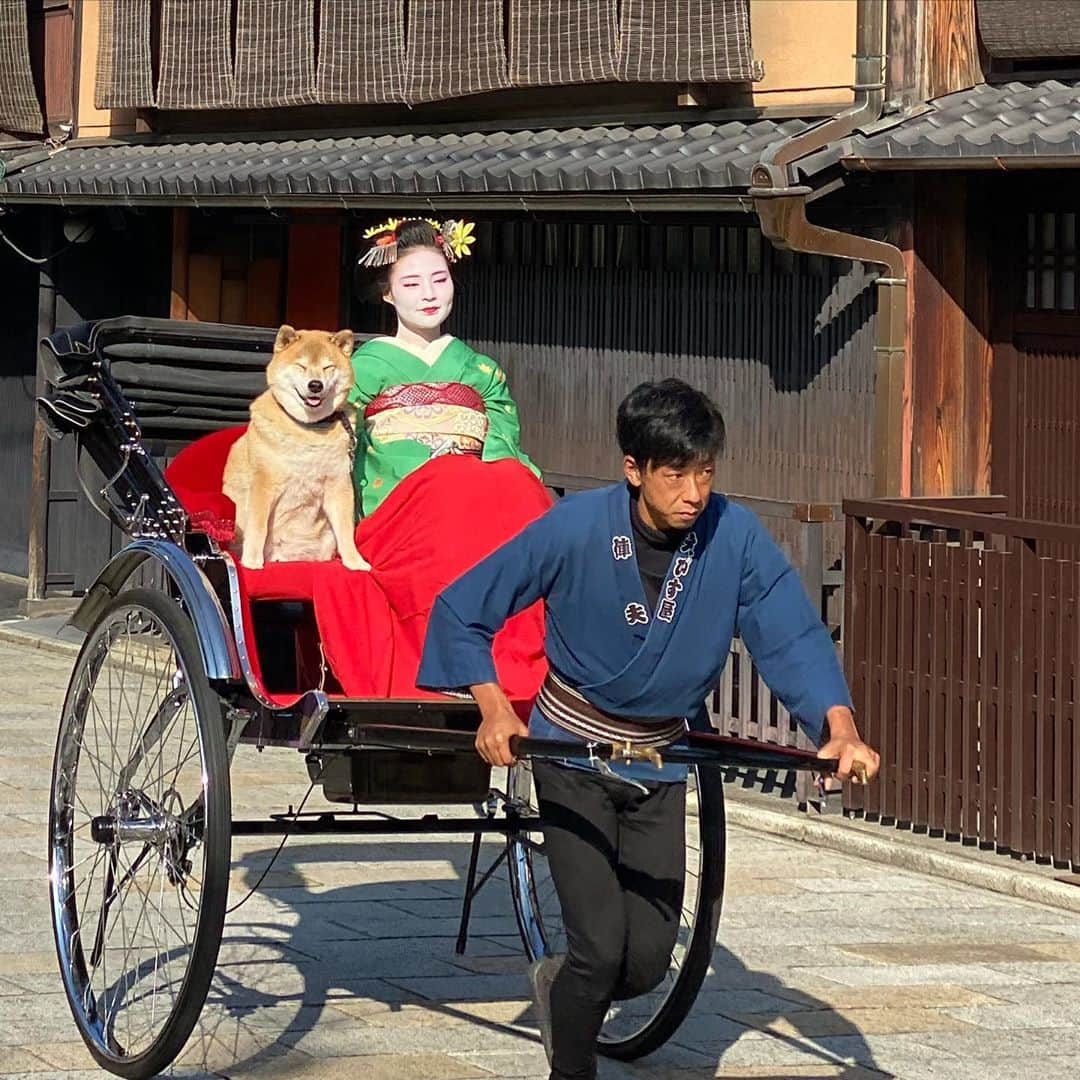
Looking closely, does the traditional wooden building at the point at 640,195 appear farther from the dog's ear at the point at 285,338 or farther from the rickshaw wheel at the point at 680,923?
the rickshaw wheel at the point at 680,923

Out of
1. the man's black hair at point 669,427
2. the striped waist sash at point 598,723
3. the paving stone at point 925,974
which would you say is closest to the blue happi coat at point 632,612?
the striped waist sash at point 598,723

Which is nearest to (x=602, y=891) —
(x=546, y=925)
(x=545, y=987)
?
(x=545, y=987)

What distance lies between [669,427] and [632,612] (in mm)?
465

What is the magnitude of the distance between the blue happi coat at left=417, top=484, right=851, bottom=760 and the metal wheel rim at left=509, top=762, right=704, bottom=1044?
0.98 metres

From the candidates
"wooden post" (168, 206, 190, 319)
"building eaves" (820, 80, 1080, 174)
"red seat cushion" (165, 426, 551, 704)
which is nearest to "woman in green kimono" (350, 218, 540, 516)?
"red seat cushion" (165, 426, 551, 704)

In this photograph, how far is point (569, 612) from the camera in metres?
5.38

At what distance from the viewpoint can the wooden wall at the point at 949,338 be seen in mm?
10430

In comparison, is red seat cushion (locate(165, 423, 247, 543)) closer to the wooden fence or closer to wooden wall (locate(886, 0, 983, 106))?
the wooden fence

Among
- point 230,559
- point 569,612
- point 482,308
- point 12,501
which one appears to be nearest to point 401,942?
point 230,559

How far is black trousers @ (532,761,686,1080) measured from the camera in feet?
17.5

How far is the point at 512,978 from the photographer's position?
23.5ft

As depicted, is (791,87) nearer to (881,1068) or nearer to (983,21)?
(983,21)

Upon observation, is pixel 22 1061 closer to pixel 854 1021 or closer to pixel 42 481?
pixel 854 1021

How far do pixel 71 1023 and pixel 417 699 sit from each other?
1.51 meters
